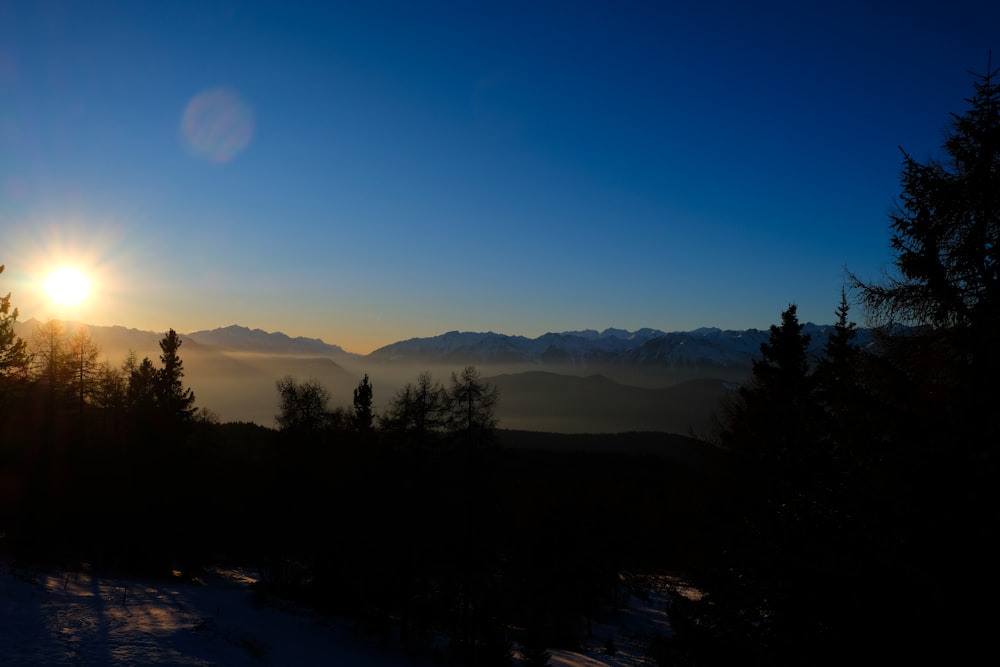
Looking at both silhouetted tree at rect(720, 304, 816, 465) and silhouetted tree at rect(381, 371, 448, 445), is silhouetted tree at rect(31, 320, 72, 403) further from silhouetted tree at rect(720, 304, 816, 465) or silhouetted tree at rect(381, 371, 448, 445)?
silhouetted tree at rect(720, 304, 816, 465)

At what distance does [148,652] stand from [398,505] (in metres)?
10.2

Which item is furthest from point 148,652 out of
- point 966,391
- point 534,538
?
point 534,538

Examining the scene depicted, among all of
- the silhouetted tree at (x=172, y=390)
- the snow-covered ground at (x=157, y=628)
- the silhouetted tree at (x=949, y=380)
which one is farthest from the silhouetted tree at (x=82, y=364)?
the silhouetted tree at (x=949, y=380)

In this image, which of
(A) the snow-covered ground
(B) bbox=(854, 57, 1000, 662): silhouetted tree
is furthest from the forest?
(A) the snow-covered ground

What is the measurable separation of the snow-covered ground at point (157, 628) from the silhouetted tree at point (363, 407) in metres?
9.50

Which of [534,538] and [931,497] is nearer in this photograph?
[931,497]

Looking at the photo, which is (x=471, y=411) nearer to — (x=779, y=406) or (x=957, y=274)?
(x=779, y=406)

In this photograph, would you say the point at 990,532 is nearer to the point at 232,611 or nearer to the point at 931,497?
the point at 931,497

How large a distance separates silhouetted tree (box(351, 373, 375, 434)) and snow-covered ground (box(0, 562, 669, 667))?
9505mm

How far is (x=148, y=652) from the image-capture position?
11.8 m

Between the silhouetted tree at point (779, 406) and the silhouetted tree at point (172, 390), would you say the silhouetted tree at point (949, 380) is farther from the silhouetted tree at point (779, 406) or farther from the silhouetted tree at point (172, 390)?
the silhouetted tree at point (172, 390)

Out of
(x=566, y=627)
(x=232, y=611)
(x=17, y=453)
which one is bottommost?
(x=566, y=627)

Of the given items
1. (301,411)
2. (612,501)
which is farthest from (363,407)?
(612,501)

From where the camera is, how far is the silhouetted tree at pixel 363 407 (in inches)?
1108
